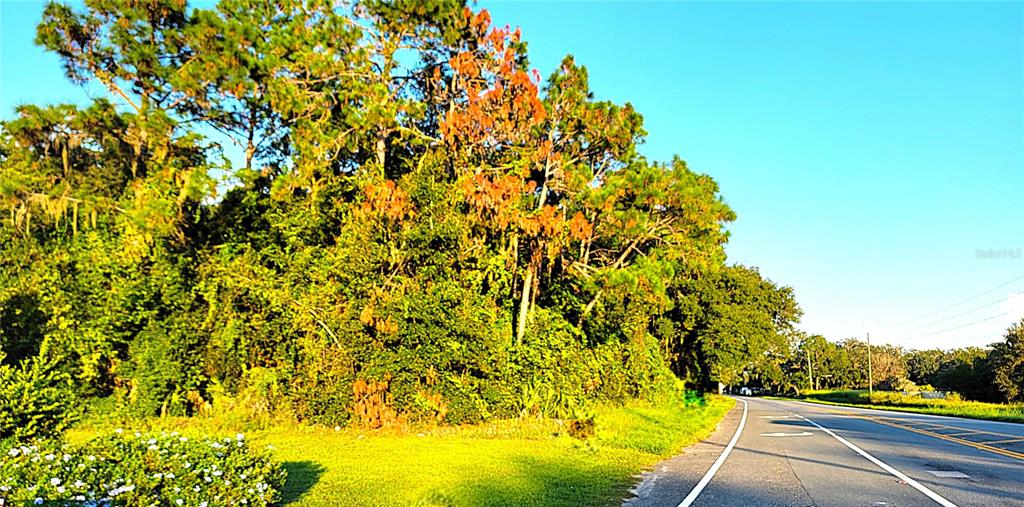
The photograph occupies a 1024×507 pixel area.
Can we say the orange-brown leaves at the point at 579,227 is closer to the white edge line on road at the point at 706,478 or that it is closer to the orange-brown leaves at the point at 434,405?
the orange-brown leaves at the point at 434,405

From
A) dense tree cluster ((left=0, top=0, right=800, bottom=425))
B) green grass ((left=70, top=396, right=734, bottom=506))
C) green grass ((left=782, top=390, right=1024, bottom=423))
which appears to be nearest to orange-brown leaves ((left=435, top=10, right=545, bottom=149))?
dense tree cluster ((left=0, top=0, right=800, bottom=425))

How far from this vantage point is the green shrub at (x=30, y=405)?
7.73 metres

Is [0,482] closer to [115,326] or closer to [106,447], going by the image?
[106,447]

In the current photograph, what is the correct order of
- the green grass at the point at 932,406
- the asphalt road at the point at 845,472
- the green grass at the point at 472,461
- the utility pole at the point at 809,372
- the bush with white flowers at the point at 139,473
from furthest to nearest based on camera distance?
the utility pole at the point at 809,372 → the green grass at the point at 932,406 → the green grass at the point at 472,461 → the asphalt road at the point at 845,472 → the bush with white flowers at the point at 139,473

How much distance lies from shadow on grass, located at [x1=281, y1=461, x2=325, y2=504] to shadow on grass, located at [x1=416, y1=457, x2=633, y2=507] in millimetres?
1966

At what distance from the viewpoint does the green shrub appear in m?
7.73

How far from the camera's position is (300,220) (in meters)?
20.0

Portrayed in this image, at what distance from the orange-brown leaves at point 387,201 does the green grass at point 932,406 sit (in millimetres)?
23684

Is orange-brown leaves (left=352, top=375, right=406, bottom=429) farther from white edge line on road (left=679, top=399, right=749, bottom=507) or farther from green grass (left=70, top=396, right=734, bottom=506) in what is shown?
white edge line on road (left=679, top=399, right=749, bottom=507)

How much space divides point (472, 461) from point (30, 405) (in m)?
7.42

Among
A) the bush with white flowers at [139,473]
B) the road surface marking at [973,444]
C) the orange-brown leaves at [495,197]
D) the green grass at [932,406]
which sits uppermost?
the orange-brown leaves at [495,197]

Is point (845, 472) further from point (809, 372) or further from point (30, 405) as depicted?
point (809, 372)

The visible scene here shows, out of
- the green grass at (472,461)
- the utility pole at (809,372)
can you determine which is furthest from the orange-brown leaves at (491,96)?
the utility pole at (809,372)

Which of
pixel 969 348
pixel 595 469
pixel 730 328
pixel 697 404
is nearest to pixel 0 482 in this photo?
pixel 595 469
